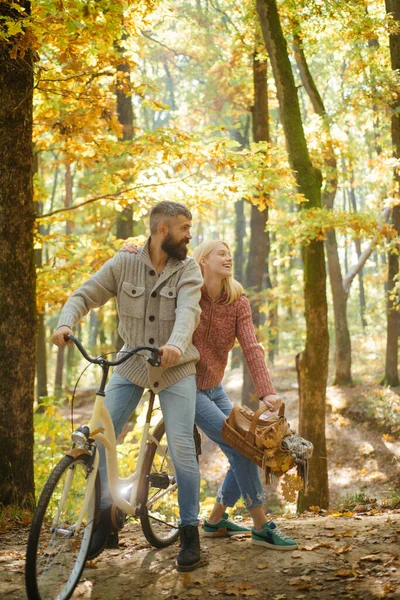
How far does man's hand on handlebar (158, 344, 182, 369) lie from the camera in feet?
12.2

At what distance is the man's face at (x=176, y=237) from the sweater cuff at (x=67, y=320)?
0.77 metres

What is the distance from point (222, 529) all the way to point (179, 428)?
132 centimetres

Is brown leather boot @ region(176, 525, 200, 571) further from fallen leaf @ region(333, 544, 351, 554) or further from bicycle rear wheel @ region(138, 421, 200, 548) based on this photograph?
fallen leaf @ region(333, 544, 351, 554)

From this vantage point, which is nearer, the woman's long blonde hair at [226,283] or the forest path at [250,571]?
the forest path at [250,571]

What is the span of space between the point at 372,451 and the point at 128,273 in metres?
11.0

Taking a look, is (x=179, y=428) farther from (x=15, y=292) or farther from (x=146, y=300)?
(x=15, y=292)

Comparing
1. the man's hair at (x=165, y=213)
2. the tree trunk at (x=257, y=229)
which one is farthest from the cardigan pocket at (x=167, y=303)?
the tree trunk at (x=257, y=229)

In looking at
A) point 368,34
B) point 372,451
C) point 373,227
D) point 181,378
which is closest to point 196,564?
point 181,378

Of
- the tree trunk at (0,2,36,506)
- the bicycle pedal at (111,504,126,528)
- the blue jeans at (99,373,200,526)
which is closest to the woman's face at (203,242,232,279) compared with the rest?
the blue jeans at (99,373,200,526)

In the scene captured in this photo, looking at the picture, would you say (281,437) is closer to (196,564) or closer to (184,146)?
(196,564)

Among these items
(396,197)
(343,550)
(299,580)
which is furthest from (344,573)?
(396,197)

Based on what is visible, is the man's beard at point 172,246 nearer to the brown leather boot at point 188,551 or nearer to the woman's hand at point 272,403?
the woman's hand at point 272,403

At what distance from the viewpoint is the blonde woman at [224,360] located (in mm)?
4477

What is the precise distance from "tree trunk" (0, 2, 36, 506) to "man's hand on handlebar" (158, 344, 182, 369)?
8.41 feet
